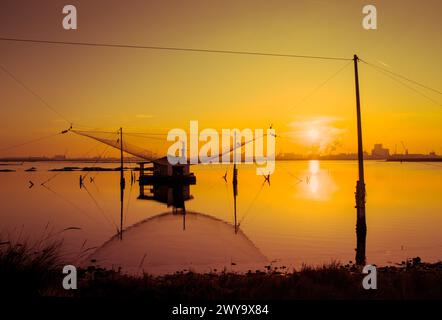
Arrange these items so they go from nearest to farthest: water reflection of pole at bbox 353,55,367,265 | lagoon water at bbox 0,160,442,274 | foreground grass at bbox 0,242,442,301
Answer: foreground grass at bbox 0,242,442,301 → lagoon water at bbox 0,160,442,274 → water reflection of pole at bbox 353,55,367,265

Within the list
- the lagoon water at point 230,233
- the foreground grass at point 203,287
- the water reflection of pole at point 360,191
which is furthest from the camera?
the water reflection of pole at point 360,191

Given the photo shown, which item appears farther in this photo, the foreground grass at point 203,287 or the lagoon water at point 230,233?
the lagoon water at point 230,233

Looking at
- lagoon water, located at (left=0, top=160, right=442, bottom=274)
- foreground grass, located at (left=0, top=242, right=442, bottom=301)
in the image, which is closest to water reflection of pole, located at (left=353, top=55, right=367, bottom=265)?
lagoon water, located at (left=0, top=160, right=442, bottom=274)

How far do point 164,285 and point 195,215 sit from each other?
25.1m

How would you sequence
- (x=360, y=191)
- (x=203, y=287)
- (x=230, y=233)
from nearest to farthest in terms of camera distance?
(x=203, y=287) → (x=360, y=191) → (x=230, y=233)

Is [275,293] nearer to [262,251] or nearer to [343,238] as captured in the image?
[262,251]

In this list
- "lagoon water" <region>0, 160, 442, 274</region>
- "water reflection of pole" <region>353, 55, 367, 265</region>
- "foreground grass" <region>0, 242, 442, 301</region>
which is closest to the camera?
"foreground grass" <region>0, 242, 442, 301</region>

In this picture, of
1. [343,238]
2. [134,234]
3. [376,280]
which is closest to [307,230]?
[343,238]

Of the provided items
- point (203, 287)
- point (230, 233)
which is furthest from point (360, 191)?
point (203, 287)

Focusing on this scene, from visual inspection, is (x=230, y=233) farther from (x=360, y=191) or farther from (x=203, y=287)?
(x=203, y=287)

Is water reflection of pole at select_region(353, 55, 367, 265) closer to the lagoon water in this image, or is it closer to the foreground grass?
the lagoon water

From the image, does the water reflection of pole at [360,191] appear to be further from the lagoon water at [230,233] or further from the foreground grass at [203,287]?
the foreground grass at [203,287]

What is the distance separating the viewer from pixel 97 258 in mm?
17859

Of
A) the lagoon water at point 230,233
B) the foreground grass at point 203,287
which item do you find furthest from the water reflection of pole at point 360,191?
the foreground grass at point 203,287
